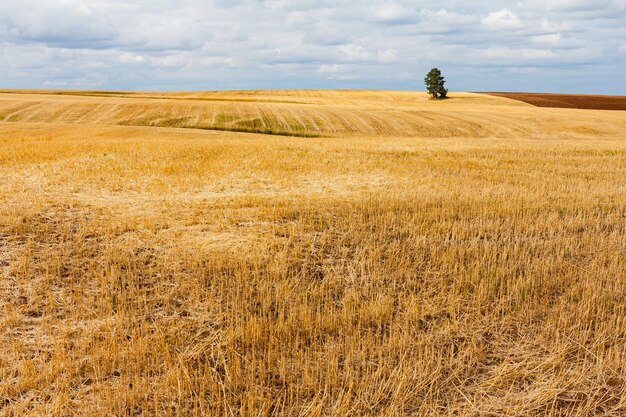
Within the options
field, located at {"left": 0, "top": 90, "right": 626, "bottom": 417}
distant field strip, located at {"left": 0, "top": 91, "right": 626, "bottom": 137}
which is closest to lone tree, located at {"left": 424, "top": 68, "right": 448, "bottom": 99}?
distant field strip, located at {"left": 0, "top": 91, "right": 626, "bottom": 137}

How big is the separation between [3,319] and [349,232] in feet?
19.3

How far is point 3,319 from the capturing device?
630 cm

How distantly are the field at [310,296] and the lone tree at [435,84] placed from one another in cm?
7542

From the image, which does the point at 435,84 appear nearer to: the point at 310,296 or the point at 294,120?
the point at 294,120

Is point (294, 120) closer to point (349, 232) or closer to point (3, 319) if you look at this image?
point (349, 232)

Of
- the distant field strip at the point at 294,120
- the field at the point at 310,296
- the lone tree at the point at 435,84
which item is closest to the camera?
the field at the point at 310,296

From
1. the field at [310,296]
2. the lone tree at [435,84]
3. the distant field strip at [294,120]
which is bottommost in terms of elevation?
the field at [310,296]

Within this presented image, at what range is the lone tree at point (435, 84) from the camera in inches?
3467

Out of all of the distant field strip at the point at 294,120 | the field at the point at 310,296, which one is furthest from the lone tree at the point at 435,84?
the field at the point at 310,296

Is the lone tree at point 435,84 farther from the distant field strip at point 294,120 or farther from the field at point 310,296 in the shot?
the field at point 310,296

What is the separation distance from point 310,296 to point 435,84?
87.3 m

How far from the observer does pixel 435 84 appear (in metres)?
88.3

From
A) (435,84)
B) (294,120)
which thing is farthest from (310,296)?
(435,84)

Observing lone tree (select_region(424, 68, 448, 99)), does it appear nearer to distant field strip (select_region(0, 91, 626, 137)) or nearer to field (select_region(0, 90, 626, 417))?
distant field strip (select_region(0, 91, 626, 137))
